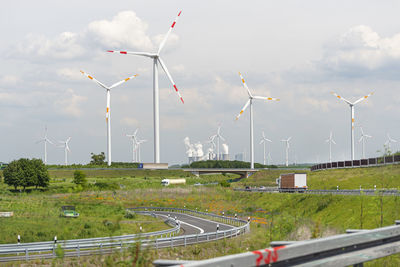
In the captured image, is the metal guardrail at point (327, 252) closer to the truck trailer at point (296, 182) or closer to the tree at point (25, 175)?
the truck trailer at point (296, 182)

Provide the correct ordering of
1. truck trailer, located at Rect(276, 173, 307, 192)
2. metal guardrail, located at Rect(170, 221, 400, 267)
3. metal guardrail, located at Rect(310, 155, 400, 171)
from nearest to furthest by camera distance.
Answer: metal guardrail, located at Rect(170, 221, 400, 267), truck trailer, located at Rect(276, 173, 307, 192), metal guardrail, located at Rect(310, 155, 400, 171)

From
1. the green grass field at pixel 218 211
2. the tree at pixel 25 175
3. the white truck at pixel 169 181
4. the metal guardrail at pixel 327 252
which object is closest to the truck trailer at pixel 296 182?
the green grass field at pixel 218 211

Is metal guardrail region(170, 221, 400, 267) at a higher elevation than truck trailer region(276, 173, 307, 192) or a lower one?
higher

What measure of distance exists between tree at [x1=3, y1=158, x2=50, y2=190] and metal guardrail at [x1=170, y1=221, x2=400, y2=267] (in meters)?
116

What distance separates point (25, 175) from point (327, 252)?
390 feet

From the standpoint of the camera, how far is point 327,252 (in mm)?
8133

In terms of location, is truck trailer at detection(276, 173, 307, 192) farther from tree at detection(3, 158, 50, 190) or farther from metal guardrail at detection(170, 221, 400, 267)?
metal guardrail at detection(170, 221, 400, 267)

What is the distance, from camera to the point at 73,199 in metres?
94.7

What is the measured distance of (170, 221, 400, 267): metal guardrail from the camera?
654cm

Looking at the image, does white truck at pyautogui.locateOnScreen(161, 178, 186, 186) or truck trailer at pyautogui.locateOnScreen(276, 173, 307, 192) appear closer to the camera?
truck trailer at pyautogui.locateOnScreen(276, 173, 307, 192)

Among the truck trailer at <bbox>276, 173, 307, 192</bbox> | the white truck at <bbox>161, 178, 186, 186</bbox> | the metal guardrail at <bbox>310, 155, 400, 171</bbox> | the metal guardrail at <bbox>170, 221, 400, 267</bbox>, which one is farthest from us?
the white truck at <bbox>161, 178, 186, 186</bbox>

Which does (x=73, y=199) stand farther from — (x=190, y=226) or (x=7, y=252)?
(x=7, y=252)

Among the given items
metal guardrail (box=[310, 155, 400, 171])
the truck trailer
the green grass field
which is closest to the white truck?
the green grass field

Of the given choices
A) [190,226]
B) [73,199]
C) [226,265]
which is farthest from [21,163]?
[226,265]
